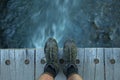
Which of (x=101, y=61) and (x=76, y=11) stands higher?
(x=76, y=11)

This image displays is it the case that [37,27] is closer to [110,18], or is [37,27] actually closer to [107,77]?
[110,18]

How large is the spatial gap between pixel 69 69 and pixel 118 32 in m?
1.58

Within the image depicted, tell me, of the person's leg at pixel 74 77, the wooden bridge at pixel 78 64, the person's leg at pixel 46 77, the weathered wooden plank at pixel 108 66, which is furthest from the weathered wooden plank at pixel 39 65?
the weathered wooden plank at pixel 108 66

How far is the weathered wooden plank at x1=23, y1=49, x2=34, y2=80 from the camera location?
313cm

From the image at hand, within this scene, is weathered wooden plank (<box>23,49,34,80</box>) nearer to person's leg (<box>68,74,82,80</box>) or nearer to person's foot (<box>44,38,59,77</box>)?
person's foot (<box>44,38,59,77</box>)

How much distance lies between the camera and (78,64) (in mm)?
3111

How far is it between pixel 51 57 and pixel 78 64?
26 cm

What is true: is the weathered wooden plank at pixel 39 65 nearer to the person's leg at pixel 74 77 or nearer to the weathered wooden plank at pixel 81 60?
the weathered wooden plank at pixel 81 60

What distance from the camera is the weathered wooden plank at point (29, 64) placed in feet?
10.3

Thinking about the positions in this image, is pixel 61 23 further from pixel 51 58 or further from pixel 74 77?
pixel 74 77

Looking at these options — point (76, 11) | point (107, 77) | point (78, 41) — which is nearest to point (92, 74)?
point (107, 77)

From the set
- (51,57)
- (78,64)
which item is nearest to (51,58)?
(51,57)

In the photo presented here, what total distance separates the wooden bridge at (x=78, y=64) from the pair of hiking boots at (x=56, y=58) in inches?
3.4

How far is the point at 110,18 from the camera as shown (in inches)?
173
